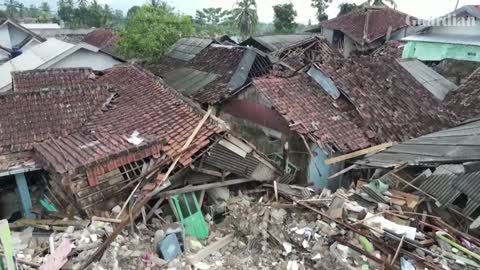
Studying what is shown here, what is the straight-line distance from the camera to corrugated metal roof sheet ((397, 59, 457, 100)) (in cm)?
1366

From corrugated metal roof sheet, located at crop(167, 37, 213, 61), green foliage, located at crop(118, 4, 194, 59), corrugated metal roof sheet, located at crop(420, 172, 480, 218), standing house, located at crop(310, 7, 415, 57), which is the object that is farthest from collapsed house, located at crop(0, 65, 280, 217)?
standing house, located at crop(310, 7, 415, 57)

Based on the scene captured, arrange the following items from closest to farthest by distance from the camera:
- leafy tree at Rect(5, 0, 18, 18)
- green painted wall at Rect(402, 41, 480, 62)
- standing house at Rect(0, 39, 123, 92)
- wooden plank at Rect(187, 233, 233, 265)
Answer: wooden plank at Rect(187, 233, 233, 265) < green painted wall at Rect(402, 41, 480, 62) < standing house at Rect(0, 39, 123, 92) < leafy tree at Rect(5, 0, 18, 18)

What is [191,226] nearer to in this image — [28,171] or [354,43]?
[28,171]

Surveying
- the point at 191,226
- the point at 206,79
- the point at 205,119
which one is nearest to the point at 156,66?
the point at 206,79

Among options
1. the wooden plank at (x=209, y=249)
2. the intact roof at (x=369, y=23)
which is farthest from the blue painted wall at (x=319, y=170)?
the intact roof at (x=369, y=23)

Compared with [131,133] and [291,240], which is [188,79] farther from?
[291,240]

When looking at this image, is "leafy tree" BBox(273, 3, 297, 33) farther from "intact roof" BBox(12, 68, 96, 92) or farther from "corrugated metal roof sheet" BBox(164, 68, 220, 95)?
"intact roof" BBox(12, 68, 96, 92)

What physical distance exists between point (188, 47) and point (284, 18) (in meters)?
21.4

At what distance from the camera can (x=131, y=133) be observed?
9.23 meters

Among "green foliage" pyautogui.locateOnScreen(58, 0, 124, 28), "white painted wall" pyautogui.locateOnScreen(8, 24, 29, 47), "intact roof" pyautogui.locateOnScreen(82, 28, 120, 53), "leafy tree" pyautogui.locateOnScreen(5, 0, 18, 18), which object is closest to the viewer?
"white painted wall" pyautogui.locateOnScreen(8, 24, 29, 47)

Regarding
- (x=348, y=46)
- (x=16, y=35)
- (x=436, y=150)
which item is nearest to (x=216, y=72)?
(x=436, y=150)

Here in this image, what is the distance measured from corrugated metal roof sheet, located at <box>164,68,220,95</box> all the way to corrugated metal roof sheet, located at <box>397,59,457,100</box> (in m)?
7.82

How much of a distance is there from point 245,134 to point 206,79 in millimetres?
4944

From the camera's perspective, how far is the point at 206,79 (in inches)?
645
